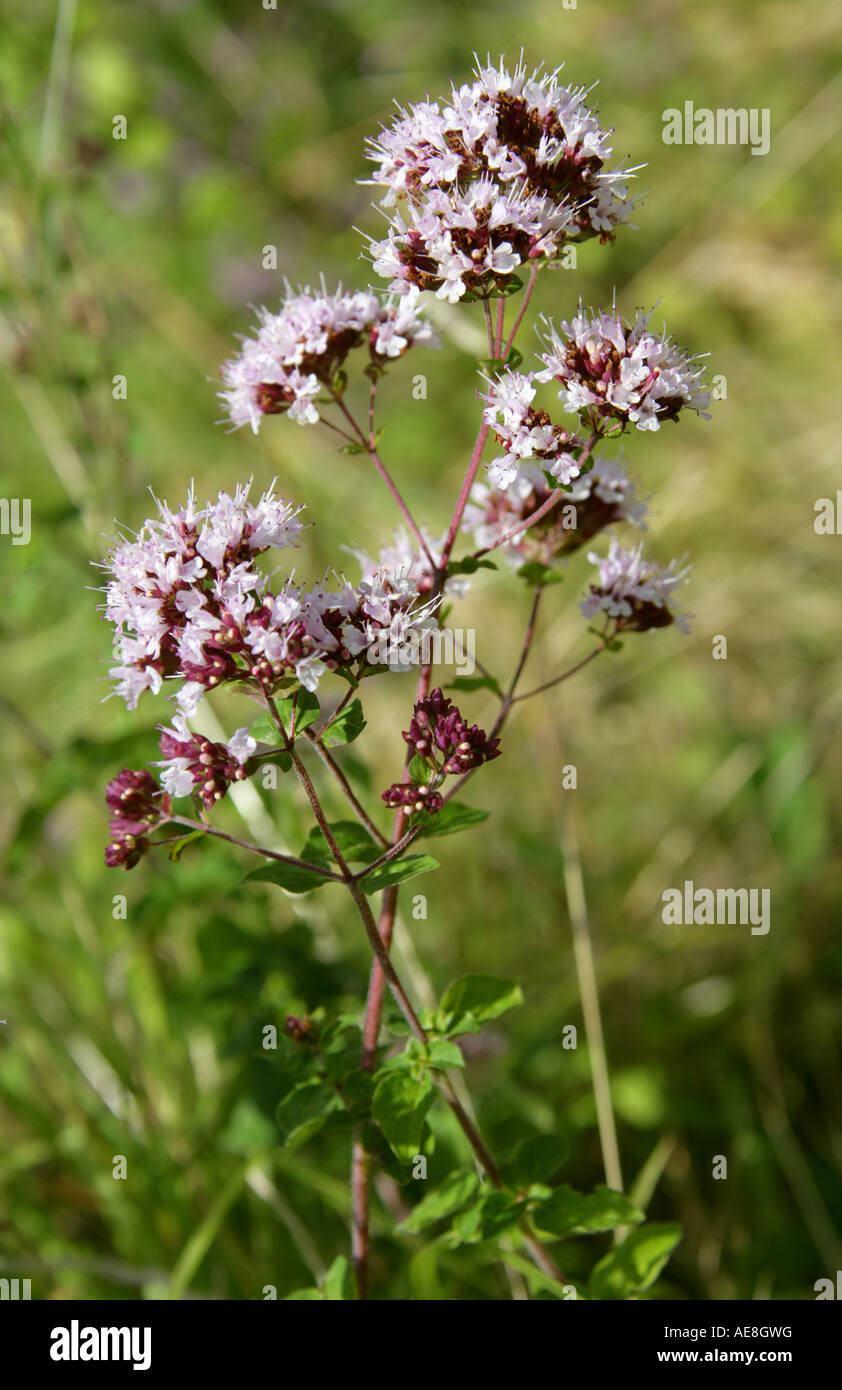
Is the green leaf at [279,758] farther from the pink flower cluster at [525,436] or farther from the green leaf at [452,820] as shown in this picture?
the pink flower cluster at [525,436]

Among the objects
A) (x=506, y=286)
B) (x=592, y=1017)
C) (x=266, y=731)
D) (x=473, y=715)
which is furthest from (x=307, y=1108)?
(x=473, y=715)

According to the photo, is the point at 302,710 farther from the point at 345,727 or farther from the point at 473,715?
the point at 473,715

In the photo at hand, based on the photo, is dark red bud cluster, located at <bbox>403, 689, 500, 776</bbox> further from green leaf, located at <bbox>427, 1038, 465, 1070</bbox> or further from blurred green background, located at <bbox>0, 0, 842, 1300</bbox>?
blurred green background, located at <bbox>0, 0, 842, 1300</bbox>

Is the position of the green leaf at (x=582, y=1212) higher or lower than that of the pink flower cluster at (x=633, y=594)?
lower

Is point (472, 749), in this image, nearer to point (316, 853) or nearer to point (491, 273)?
point (316, 853)

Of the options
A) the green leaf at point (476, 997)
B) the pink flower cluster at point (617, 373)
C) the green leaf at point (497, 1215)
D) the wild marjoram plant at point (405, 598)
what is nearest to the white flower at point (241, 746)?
the wild marjoram plant at point (405, 598)

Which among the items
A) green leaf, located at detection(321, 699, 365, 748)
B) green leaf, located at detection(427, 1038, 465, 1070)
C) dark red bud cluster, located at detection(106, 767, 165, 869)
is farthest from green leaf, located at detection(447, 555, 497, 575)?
green leaf, located at detection(427, 1038, 465, 1070)

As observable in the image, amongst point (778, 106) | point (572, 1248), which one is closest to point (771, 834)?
point (572, 1248)
